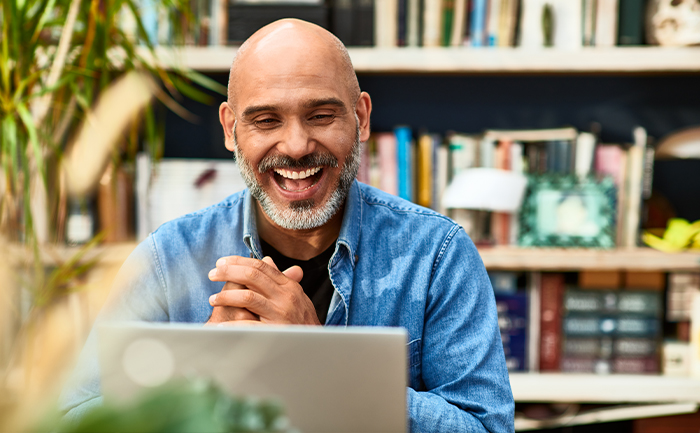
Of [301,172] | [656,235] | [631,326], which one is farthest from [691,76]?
[301,172]

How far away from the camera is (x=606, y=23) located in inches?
69.5

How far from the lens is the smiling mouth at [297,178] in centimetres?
112

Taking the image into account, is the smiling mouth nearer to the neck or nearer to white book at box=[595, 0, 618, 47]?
the neck

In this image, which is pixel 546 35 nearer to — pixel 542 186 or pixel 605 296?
pixel 542 186

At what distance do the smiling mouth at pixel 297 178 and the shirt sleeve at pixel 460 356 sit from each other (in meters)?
0.29

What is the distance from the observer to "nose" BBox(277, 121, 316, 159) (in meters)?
1.06

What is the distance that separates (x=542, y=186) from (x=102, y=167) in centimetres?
140

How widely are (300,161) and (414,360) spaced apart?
1.44 ft

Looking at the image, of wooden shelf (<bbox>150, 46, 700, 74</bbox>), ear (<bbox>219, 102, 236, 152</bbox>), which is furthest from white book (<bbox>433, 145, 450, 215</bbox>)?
ear (<bbox>219, 102, 236, 152</bbox>)

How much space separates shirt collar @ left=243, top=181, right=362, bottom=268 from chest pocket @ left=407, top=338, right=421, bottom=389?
0.64 ft

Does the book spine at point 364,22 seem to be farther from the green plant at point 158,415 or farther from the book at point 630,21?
the green plant at point 158,415

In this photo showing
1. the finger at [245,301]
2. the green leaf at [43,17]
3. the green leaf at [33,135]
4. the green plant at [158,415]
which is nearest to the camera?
the green plant at [158,415]

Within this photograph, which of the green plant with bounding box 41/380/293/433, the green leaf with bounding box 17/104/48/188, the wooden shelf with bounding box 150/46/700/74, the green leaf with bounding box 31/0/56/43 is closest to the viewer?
the green plant with bounding box 41/380/293/433

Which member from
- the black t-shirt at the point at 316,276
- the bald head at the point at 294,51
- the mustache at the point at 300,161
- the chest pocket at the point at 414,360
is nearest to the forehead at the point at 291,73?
the bald head at the point at 294,51
